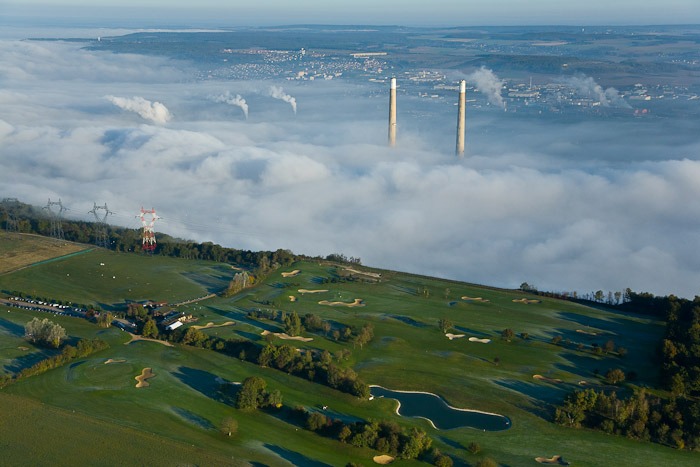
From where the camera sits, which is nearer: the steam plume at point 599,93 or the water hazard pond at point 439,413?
the water hazard pond at point 439,413

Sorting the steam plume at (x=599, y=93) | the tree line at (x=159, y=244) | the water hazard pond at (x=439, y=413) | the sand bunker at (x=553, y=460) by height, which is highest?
the steam plume at (x=599, y=93)

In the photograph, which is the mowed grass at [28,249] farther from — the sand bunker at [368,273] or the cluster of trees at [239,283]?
the sand bunker at [368,273]

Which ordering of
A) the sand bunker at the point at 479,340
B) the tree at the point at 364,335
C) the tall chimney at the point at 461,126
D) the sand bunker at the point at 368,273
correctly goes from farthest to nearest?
the tall chimney at the point at 461,126 → the sand bunker at the point at 368,273 → the sand bunker at the point at 479,340 → the tree at the point at 364,335

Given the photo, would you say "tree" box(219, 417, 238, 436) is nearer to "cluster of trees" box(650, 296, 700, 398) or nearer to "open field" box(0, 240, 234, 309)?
"cluster of trees" box(650, 296, 700, 398)

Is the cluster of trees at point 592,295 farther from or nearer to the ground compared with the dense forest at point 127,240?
nearer to the ground

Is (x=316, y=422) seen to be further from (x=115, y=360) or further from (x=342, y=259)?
(x=342, y=259)

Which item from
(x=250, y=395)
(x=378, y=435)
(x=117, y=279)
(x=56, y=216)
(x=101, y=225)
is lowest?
(x=117, y=279)

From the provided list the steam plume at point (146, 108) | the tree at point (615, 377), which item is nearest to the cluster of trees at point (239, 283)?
the tree at point (615, 377)

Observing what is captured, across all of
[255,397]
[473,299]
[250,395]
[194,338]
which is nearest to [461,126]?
[473,299]
